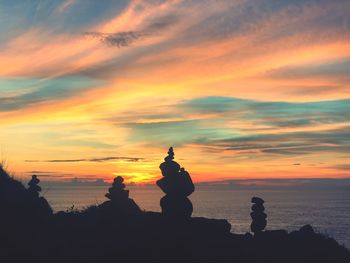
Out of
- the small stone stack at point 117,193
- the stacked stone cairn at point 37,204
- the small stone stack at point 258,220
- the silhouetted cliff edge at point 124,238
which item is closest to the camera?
the silhouetted cliff edge at point 124,238

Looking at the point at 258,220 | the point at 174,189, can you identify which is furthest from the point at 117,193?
the point at 258,220

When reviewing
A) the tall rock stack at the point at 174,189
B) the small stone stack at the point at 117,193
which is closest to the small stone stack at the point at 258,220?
the tall rock stack at the point at 174,189

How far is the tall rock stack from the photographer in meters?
45.7

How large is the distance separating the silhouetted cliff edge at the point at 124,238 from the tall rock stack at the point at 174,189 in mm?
645

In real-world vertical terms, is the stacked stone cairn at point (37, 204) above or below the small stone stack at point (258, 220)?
above

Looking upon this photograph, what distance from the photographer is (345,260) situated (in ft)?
151

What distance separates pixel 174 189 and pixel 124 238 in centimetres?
852

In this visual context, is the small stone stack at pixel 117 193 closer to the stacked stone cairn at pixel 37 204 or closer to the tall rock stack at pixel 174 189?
the tall rock stack at pixel 174 189

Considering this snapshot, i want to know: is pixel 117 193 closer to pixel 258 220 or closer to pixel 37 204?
pixel 37 204

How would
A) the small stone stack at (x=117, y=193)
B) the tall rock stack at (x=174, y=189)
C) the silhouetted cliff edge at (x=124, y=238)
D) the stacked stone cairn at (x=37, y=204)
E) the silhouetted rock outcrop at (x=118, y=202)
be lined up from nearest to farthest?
1. the silhouetted cliff edge at (x=124, y=238)
2. the stacked stone cairn at (x=37, y=204)
3. the silhouetted rock outcrop at (x=118, y=202)
4. the small stone stack at (x=117, y=193)
5. the tall rock stack at (x=174, y=189)

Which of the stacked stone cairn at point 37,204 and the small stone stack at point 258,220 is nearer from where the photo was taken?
the stacked stone cairn at point 37,204

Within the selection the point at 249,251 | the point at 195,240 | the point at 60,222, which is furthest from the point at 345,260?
the point at 60,222

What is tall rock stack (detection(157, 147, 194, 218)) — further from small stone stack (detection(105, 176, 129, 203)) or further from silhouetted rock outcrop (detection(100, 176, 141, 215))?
small stone stack (detection(105, 176, 129, 203))

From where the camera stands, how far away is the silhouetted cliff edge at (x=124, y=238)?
3412 centimetres
